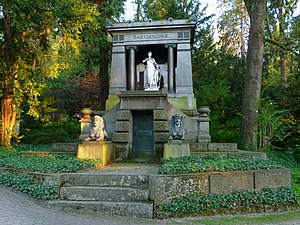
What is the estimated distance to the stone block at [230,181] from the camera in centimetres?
584

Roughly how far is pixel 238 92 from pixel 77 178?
1189cm

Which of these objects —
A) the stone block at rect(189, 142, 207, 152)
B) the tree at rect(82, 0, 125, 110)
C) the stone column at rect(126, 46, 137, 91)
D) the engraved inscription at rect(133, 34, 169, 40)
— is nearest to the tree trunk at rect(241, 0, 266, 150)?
the stone block at rect(189, 142, 207, 152)

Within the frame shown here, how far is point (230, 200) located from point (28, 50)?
10.1 meters

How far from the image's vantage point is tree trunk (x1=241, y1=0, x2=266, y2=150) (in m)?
12.3

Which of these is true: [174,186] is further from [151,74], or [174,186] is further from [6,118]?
[6,118]

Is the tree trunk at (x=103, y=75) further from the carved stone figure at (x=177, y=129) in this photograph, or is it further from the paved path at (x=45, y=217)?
the paved path at (x=45, y=217)

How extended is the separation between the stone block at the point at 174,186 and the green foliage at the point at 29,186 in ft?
6.71

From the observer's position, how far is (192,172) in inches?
235

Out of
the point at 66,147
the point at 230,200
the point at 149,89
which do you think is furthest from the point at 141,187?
the point at 149,89

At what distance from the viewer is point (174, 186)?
5.62 meters

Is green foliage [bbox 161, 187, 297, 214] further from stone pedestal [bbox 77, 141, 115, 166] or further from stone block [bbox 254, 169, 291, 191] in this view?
stone pedestal [bbox 77, 141, 115, 166]

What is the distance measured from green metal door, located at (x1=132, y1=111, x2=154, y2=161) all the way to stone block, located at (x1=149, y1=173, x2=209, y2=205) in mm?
3765

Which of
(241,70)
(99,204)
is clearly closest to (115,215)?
(99,204)

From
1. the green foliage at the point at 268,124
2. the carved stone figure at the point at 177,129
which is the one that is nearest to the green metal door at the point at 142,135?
the carved stone figure at the point at 177,129
